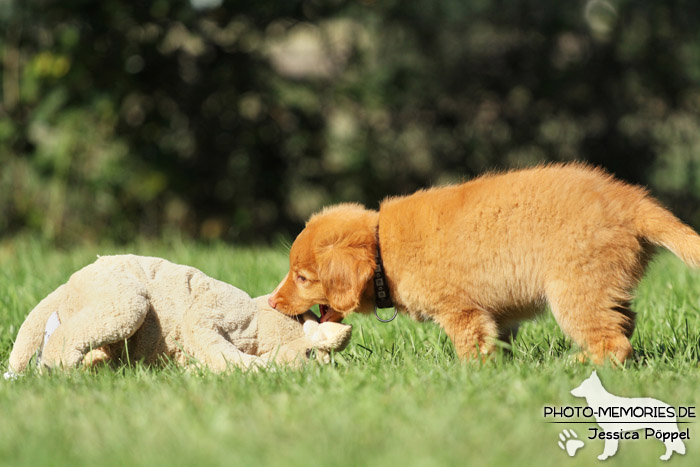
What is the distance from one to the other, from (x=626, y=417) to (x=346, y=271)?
1461 millimetres

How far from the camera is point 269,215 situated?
10.1 m

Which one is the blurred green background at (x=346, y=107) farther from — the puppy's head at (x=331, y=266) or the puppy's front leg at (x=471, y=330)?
the puppy's front leg at (x=471, y=330)

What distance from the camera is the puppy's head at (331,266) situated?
3826mm

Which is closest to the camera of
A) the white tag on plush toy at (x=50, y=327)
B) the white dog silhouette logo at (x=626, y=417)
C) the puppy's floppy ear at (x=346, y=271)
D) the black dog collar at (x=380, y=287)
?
the white dog silhouette logo at (x=626, y=417)

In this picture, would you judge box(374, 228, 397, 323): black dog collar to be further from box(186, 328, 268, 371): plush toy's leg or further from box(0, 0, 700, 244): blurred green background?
box(0, 0, 700, 244): blurred green background

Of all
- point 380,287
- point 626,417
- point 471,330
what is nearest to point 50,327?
point 380,287

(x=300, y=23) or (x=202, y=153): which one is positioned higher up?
(x=300, y=23)

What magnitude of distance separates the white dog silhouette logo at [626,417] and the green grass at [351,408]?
0.04 metres

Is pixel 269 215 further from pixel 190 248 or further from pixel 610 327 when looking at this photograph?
pixel 610 327

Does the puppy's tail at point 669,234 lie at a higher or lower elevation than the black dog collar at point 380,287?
higher

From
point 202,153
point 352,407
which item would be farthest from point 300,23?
point 352,407

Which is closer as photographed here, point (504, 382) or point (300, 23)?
point (504, 382)

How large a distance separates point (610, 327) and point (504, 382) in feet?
2.12

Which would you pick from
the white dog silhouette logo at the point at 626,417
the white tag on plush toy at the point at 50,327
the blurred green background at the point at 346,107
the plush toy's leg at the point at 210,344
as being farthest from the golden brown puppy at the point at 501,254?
the blurred green background at the point at 346,107
